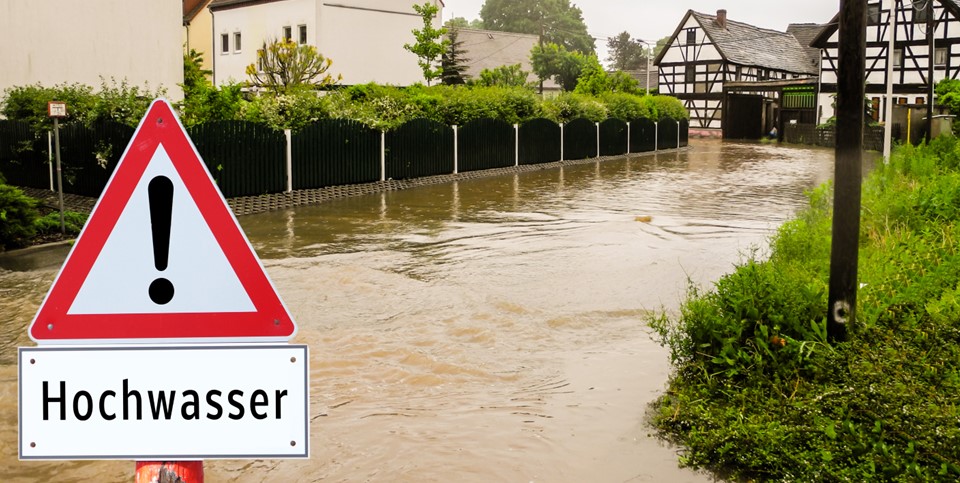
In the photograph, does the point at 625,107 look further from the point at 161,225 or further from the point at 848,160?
the point at 161,225

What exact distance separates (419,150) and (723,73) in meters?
38.3

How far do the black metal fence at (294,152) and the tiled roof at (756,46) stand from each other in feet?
105

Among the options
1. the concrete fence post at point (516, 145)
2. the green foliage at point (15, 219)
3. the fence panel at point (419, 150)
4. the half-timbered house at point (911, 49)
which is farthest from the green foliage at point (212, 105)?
the half-timbered house at point (911, 49)

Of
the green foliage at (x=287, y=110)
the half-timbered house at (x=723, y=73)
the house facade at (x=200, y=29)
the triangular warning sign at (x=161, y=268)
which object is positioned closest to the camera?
the triangular warning sign at (x=161, y=268)

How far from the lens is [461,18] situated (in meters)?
155

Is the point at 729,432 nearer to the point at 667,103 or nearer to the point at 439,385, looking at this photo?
the point at 439,385

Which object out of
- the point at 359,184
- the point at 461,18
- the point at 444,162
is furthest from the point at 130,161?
the point at 461,18

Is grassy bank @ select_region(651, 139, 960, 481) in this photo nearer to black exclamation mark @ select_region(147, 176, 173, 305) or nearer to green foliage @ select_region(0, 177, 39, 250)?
black exclamation mark @ select_region(147, 176, 173, 305)

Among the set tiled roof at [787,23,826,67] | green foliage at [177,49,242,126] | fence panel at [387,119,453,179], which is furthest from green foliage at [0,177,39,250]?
tiled roof at [787,23,826,67]

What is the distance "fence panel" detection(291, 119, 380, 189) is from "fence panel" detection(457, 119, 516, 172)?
4.21 meters

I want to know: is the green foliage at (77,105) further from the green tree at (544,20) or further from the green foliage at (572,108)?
the green tree at (544,20)

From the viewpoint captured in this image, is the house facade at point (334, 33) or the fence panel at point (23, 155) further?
the house facade at point (334, 33)

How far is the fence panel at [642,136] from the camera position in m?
40.1

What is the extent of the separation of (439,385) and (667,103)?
38082 millimetres
